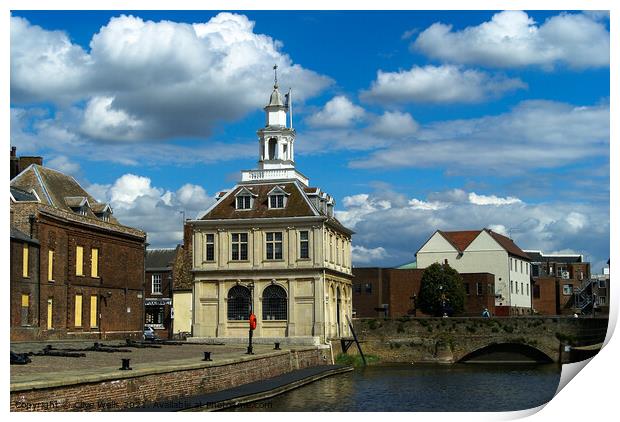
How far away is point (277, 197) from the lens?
51.2m

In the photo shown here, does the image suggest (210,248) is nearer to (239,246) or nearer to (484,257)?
(239,246)

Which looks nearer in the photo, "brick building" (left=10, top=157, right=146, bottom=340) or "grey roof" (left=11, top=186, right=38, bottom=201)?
"brick building" (left=10, top=157, right=146, bottom=340)

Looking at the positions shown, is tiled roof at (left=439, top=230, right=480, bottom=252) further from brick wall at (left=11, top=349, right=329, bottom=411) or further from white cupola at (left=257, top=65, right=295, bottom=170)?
brick wall at (left=11, top=349, right=329, bottom=411)

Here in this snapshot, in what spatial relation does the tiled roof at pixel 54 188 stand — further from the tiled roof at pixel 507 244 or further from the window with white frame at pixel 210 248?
the tiled roof at pixel 507 244

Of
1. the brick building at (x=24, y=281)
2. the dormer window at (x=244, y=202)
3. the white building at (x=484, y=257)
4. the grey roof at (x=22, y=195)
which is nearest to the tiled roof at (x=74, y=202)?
the grey roof at (x=22, y=195)

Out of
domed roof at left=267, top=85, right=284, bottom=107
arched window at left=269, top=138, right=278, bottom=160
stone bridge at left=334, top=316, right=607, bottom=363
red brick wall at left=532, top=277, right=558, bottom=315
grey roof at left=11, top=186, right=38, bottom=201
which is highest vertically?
domed roof at left=267, top=85, right=284, bottom=107

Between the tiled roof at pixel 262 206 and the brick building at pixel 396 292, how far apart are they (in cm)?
2445

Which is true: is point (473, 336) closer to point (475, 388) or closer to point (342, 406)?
point (475, 388)

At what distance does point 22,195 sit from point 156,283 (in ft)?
110

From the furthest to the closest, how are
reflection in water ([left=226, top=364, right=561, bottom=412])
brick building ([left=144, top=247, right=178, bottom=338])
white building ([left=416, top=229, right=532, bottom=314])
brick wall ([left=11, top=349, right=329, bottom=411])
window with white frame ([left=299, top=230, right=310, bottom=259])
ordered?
white building ([left=416, top=229, right=532, bottom=314])
brick building ([left=144, top=247, right=178, bottom=338])
window with white frame ([left=299, top=230, right=310, bottom=259])
reflection in water ([left=226, top=364, right=561, bottom=412])
brick wall ([left=11, top=349, right=329, bottom=411])

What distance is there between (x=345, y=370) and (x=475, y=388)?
37.4 feet

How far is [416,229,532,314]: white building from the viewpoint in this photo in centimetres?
8088

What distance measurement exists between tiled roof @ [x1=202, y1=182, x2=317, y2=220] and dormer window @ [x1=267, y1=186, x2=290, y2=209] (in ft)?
0.79

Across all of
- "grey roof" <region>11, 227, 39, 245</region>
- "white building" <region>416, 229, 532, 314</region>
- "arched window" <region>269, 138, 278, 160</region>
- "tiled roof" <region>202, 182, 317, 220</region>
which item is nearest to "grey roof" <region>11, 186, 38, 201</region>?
"grey roof" <region>11, 227, 39, 245</region>
